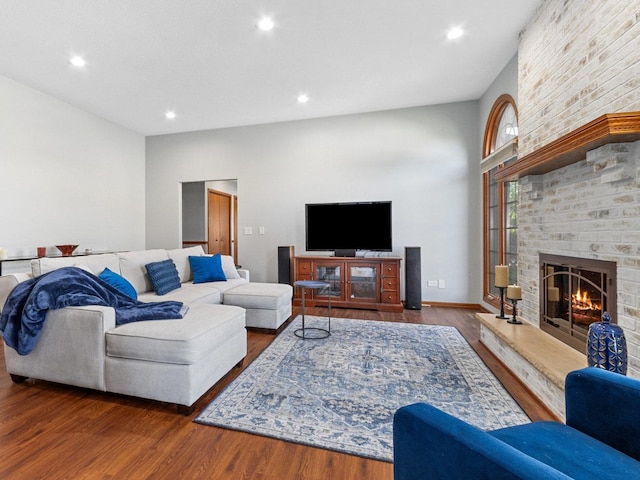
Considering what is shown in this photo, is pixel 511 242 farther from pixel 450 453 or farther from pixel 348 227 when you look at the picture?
pixel 450 453

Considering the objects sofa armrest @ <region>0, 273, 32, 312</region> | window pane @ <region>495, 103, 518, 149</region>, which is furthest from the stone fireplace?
sofa armrest @ <region>0, 273, 32, 312</region>

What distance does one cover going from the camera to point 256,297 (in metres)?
3.15

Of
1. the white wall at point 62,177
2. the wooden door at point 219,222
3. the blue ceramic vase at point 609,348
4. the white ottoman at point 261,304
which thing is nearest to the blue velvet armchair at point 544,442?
the blue ceramic vase at point 609,348

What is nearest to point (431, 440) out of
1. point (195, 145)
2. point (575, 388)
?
point (575, 388)

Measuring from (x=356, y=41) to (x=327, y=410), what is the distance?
3.12 metres

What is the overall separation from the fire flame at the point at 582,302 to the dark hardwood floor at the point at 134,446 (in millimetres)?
692

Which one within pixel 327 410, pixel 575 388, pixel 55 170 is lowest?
pixel 327 410

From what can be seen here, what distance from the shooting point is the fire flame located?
1.91 metres

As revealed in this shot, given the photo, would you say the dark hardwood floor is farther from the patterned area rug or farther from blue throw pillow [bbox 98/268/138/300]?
blue throw pillow [bbox 98/268/138/300]

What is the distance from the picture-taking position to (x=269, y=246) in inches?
194

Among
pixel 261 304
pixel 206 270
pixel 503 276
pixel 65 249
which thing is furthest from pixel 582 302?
pixel 65 249

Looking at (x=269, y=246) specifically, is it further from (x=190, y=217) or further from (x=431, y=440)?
(x=431, y=440)

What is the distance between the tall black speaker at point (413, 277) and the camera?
13.2 feet

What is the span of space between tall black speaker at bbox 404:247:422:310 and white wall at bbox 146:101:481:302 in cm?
34
